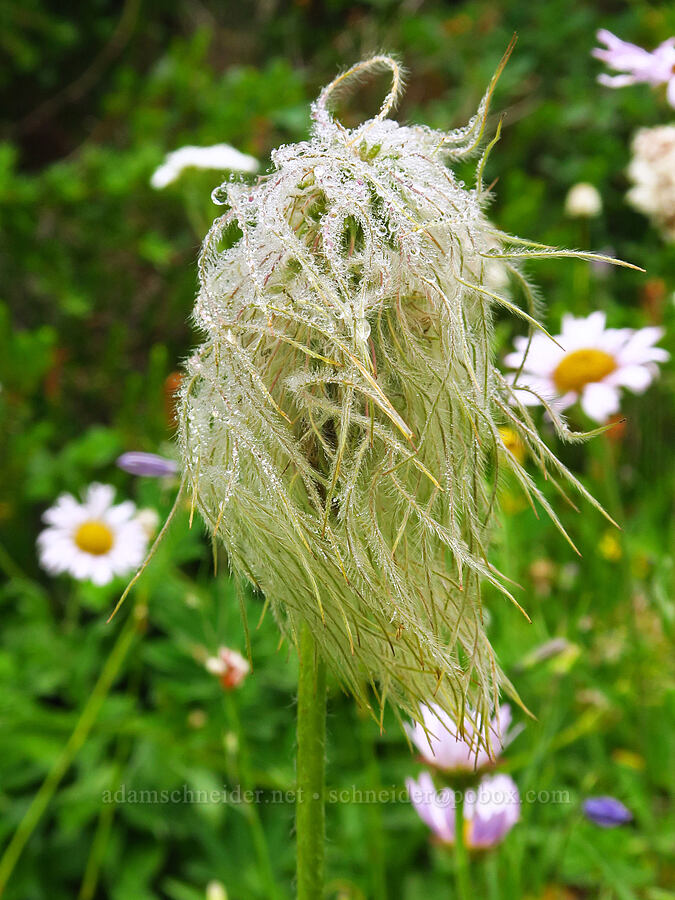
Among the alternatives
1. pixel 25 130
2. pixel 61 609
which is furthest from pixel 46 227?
pixel 61 609

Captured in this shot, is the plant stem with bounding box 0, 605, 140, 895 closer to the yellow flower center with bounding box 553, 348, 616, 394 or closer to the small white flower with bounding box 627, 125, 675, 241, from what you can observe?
the yellow flower center with bounding box 553, 348, 616, 394

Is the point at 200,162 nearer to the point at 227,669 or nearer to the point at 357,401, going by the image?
the point at 227,669

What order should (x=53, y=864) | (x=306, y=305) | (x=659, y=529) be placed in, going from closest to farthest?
(x=306, y=305), (x=53, y=864), (x=659, y=529)

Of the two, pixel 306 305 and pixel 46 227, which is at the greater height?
pixel 46 227

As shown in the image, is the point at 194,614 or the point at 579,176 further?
the point at 579,176

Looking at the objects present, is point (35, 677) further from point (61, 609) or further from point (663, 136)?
point (663, 136)

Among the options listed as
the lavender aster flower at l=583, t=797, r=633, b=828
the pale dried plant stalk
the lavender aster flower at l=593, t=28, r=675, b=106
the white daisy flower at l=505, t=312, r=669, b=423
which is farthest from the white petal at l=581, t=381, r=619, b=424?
the pale dried plant stalk

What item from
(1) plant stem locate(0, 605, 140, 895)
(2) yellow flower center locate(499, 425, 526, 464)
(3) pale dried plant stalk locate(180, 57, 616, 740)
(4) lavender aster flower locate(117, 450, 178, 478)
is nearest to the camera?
(3) pale dried plant stalk locate(180, 57, 616, 740)

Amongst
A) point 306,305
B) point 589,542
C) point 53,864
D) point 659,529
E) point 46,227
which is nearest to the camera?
point 306,305
